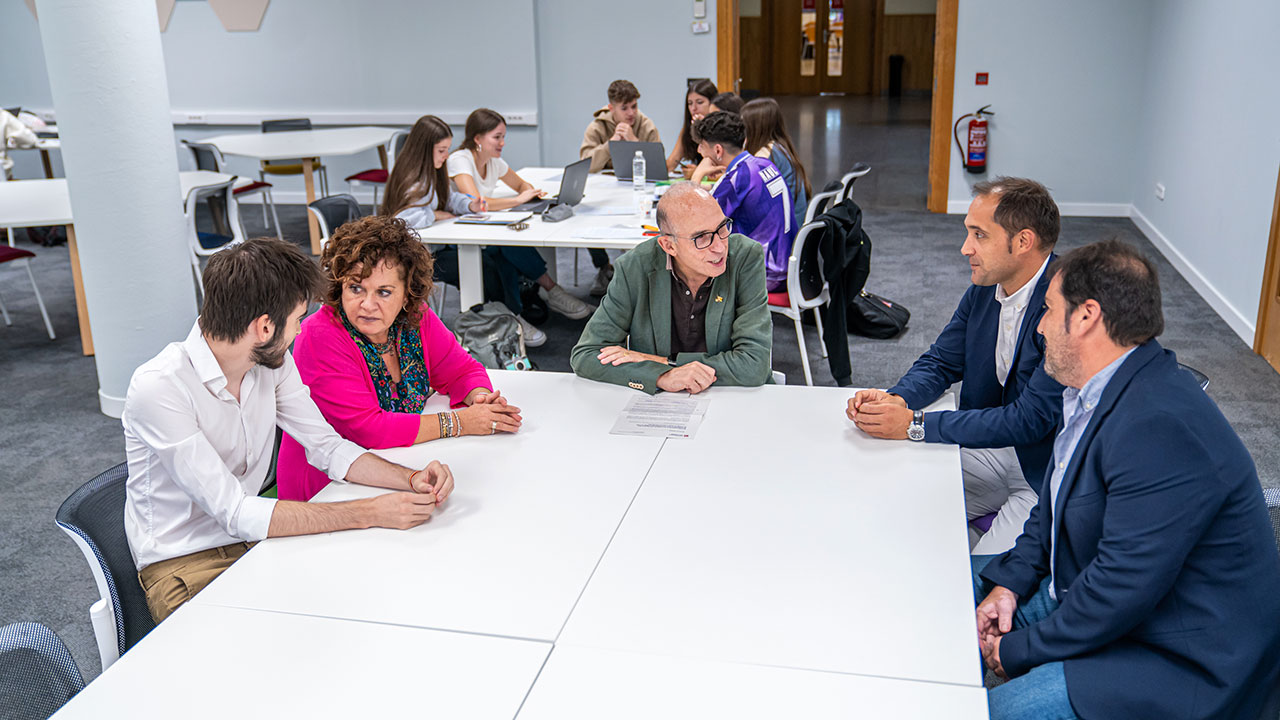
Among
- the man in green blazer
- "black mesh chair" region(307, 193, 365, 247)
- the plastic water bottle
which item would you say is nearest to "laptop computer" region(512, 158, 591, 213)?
the plastic water bottle

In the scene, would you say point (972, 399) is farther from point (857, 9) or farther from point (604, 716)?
point (857, 9)

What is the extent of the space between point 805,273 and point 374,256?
244cm

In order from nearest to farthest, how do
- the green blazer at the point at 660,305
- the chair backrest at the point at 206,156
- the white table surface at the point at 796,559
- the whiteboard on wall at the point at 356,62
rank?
the white table surface at the point at 796,559
the green blazer at the point at 660,305
the chair backrest at the point at 206,156
the whiteboard on wall at the point at 356,62

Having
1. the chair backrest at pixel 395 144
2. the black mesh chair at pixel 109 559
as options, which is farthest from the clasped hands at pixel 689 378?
the chair backrest at pixel 395 144

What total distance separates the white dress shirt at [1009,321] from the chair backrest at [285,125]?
773 centimetres

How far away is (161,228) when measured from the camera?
4.37 meters

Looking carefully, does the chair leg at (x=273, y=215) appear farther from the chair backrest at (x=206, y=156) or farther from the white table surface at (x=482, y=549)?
the white table surface at (x=482, y=549)

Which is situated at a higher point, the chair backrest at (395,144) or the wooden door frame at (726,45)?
the wooden door frame at (726,45)

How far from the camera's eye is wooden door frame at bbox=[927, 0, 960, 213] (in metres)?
8.23

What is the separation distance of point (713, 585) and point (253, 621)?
0.81 m

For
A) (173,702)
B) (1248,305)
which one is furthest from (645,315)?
(1248,305)

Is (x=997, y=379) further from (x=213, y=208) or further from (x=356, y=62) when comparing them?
(x=356, y=62)

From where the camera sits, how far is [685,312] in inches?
122

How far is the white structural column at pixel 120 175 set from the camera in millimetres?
4055
